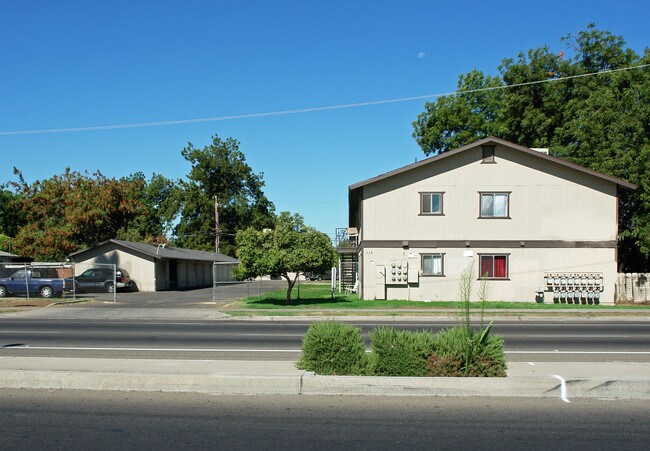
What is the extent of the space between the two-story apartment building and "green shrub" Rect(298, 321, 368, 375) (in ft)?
71.7

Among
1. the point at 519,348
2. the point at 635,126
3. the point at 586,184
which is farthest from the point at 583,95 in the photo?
the point at 519,348

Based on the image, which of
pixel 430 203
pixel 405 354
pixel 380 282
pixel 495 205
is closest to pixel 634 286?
pixel 495 205

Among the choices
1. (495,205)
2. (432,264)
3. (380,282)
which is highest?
(495,205)

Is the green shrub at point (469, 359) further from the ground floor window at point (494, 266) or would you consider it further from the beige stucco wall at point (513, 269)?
the ground floor window at point (494, 266)

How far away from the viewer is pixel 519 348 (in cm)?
1348

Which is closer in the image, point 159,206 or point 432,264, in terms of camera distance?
point 432,264

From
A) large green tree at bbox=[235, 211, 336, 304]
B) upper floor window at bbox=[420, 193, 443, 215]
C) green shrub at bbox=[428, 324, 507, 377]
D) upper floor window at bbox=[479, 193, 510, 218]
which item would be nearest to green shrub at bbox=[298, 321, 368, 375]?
green shrub at bbox=[428, 324, 507, 377]

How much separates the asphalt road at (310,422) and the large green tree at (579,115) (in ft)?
92.0

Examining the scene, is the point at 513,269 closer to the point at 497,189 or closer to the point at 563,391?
the point at 497,189

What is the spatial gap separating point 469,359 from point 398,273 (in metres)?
22.0

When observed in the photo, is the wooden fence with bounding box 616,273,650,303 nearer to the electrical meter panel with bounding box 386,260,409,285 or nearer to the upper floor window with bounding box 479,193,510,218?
the upper floor window with bounding box 479,193,510,218

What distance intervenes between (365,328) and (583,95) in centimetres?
2996

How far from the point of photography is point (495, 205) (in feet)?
100

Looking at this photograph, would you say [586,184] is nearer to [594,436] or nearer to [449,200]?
[449,200]
